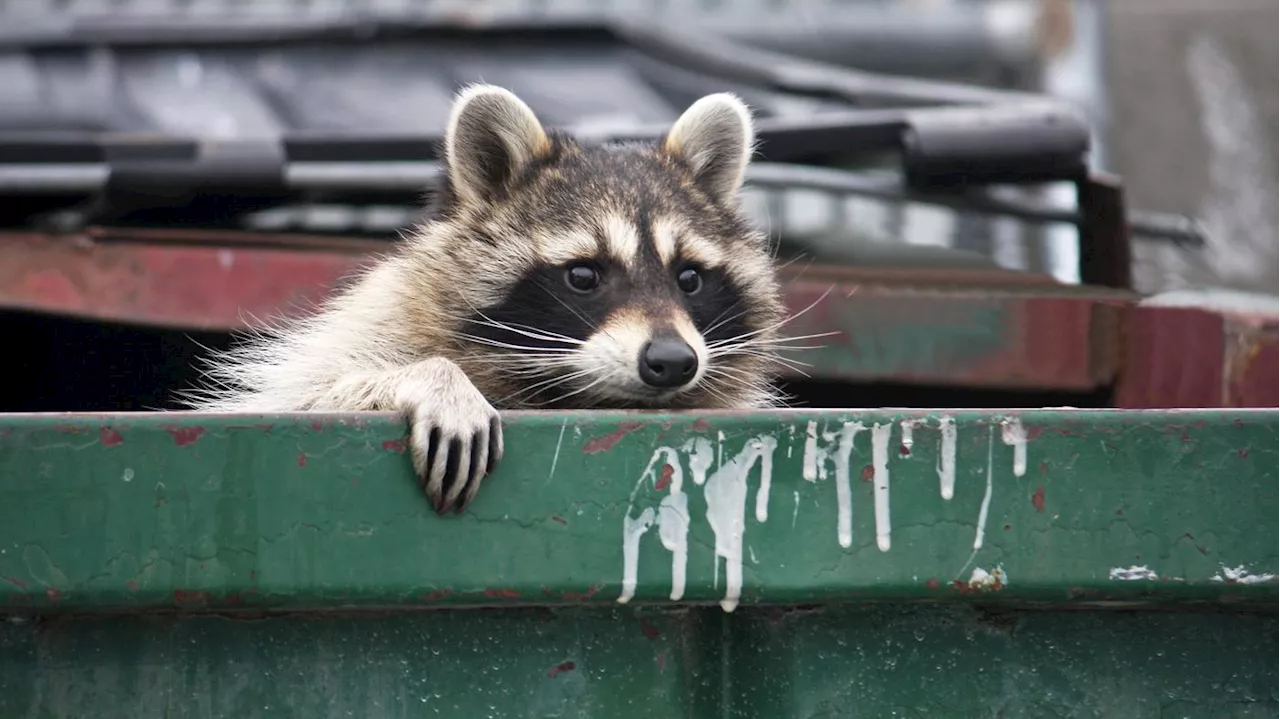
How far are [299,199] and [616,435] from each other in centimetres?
172

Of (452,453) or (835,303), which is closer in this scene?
(452,453)

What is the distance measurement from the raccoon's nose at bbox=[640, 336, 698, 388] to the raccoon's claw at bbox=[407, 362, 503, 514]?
68 cm

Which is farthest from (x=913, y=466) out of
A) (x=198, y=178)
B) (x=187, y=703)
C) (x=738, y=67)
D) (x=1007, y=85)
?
(x=1007, y=85)

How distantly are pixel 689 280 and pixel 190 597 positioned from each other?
134cm

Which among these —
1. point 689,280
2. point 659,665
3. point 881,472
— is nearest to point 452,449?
point 659,665

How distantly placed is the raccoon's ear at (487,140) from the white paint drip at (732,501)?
125 centimetres

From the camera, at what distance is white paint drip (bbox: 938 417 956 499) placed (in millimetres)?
1572

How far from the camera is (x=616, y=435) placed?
156 cm

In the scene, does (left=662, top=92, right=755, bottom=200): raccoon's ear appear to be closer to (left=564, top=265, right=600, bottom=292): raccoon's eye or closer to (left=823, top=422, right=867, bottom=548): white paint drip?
(left=564, top=265, right=600, bottom=292): raccoon's eye

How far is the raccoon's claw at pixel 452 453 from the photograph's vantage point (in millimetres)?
1515

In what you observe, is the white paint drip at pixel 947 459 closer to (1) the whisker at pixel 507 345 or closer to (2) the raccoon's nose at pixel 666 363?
(2) the raccoon's nose at pixel 666 363

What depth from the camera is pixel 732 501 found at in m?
1.57

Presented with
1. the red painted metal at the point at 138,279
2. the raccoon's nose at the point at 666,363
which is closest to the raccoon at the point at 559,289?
the raccoon's nose at the point at 666,363

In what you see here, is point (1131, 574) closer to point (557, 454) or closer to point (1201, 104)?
point (557, 454)
